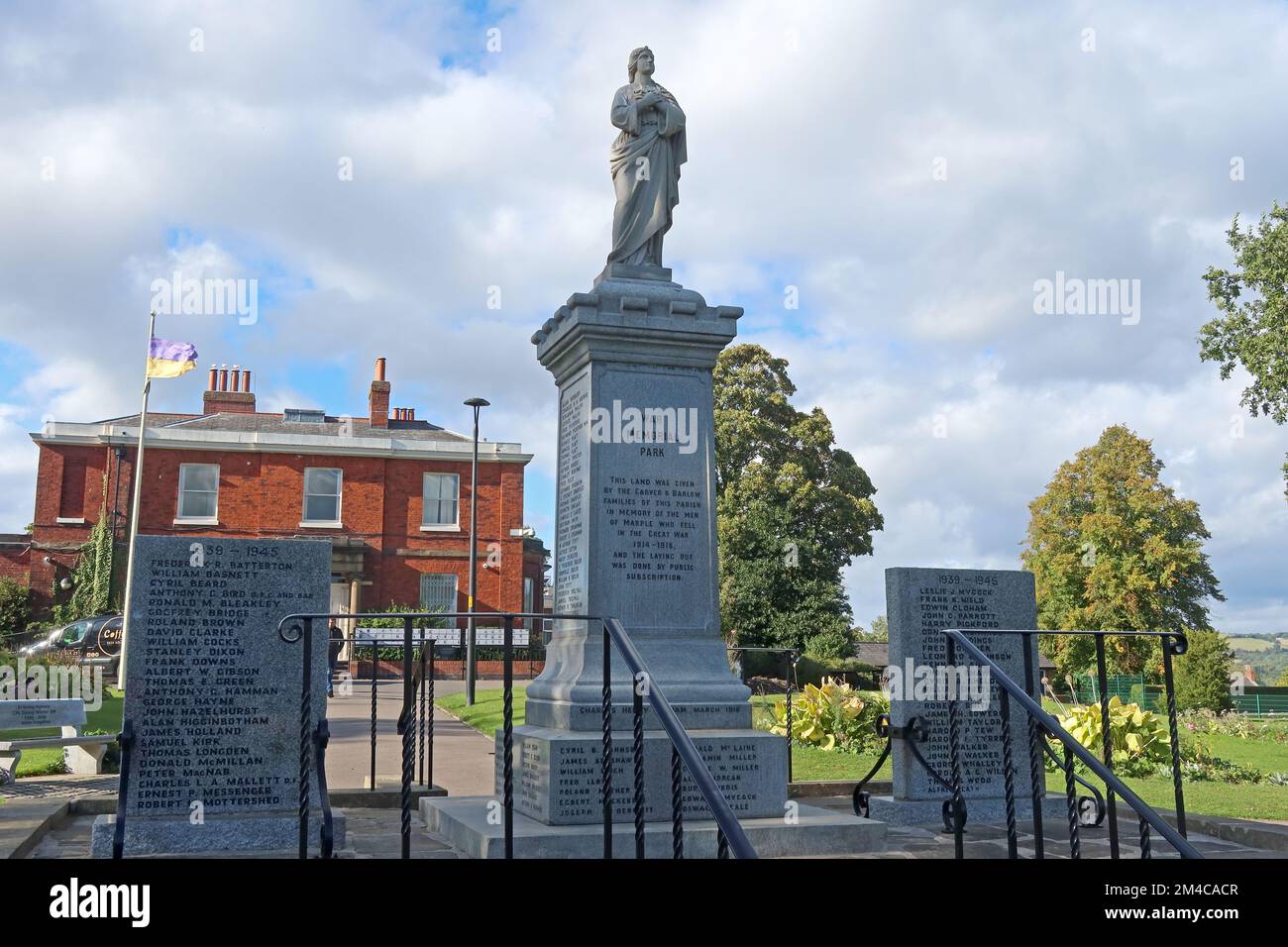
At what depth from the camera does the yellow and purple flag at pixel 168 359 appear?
2858 cm

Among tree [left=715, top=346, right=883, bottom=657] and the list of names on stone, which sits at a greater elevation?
tree [left=715, top=346, right=883, bottom=657]

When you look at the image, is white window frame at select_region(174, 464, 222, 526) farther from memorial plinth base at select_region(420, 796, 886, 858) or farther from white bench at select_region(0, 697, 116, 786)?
memorial plinth base at select_region(420, 796, 886, 858)

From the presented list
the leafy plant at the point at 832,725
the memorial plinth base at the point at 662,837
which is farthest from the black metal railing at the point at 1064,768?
the leafy plant at the point at 832,725

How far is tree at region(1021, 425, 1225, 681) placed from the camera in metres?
46.4

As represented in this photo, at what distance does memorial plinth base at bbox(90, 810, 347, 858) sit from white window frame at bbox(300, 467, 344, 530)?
111ft

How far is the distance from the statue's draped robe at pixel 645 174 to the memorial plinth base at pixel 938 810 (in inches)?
195

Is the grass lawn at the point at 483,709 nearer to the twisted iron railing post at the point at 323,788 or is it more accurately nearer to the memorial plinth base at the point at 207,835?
the memorial plinth base at the point at 207,835

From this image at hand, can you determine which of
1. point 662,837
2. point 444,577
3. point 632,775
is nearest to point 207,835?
point 632,775

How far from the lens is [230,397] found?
4462 centimetres

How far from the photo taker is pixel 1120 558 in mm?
47625

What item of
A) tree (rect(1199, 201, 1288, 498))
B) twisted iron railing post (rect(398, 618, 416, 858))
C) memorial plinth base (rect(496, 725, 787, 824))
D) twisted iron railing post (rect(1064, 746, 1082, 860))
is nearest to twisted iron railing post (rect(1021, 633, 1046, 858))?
twisted iron railing post (rect(1064, 746, 1082, 860))

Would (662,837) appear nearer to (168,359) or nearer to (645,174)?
(645,174)
